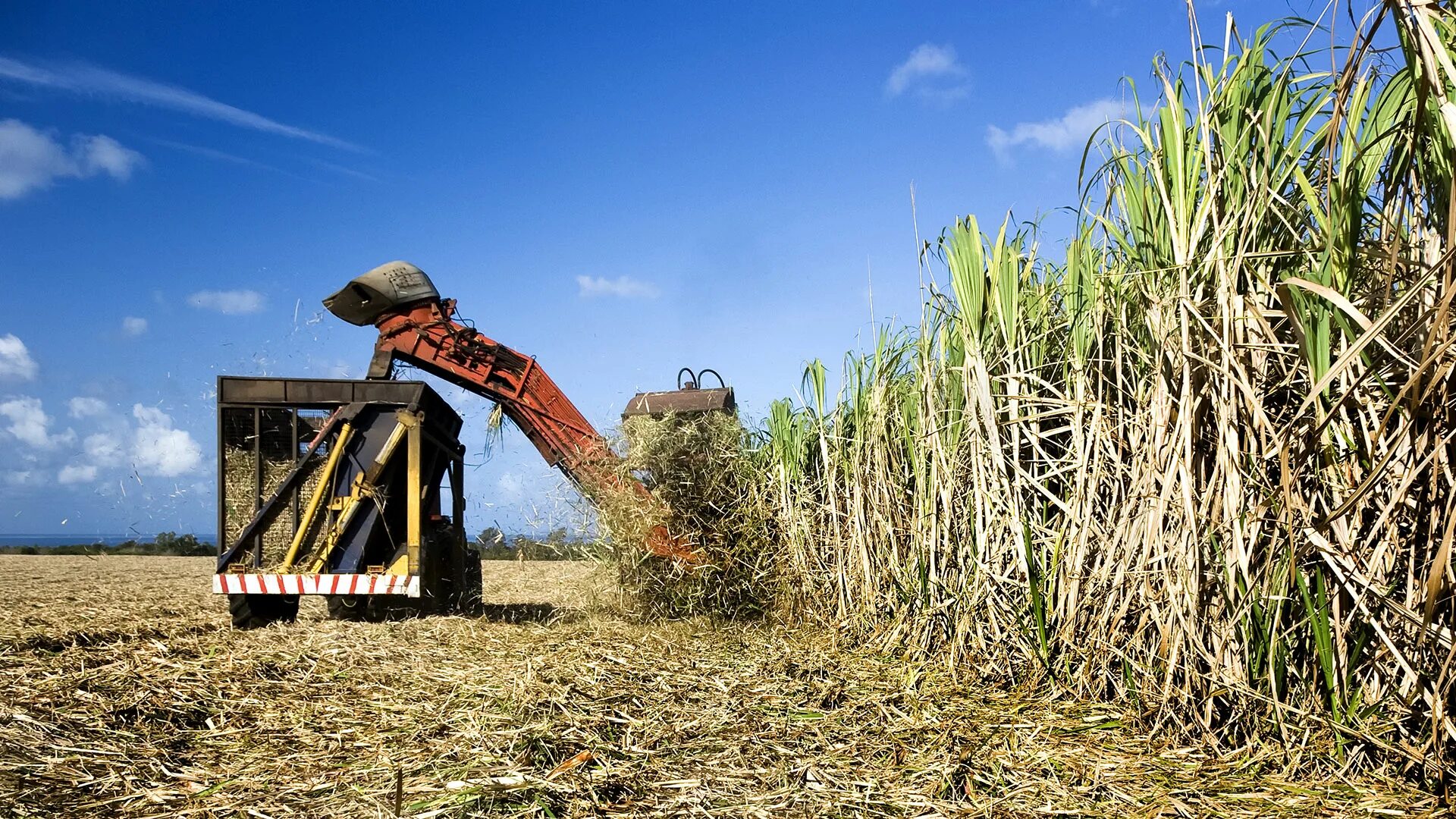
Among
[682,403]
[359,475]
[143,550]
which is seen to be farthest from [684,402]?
[143,550]

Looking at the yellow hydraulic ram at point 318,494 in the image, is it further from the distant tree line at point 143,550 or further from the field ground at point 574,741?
the distant tree line at point 143,550

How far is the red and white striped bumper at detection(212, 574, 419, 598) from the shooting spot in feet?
22.3

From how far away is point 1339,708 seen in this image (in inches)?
114

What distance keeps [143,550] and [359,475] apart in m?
16.9

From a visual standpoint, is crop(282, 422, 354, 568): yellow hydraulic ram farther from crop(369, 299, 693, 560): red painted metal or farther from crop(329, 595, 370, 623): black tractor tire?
crop(369, 299, 693, 560): red painted metal

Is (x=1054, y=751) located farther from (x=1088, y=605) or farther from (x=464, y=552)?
(x=464, y=552)

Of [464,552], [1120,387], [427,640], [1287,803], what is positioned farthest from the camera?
[464,552]

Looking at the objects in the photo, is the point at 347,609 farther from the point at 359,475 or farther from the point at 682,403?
the point at 682,403

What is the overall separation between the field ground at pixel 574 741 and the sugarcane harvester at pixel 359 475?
4.21 feet

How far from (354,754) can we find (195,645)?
9.65ft

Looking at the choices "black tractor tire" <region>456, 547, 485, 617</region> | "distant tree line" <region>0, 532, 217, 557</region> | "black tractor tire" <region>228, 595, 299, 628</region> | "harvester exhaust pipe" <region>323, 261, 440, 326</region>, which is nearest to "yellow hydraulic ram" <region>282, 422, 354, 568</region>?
"black tractor tire" <region>228, 595, 299, 628</region>

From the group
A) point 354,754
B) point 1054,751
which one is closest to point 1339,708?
point 1054,751

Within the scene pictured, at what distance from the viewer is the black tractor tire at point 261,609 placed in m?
6.89

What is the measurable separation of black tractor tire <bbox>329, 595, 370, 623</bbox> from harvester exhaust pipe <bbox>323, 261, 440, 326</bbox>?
2.33 meters
